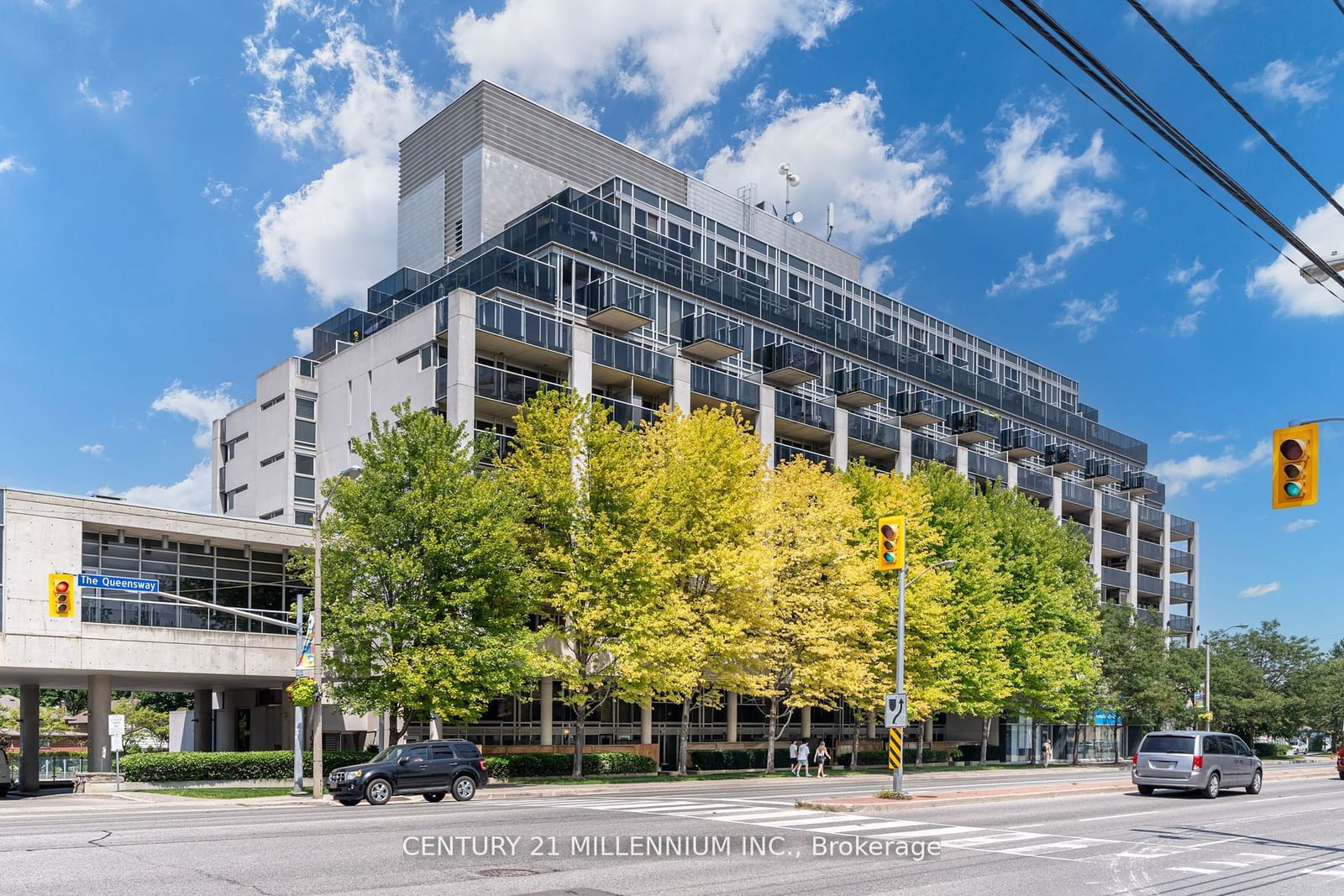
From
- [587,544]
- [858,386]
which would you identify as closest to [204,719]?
[587,544]

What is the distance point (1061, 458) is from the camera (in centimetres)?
8594

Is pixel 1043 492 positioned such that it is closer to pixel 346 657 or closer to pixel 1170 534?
pixel 1170 534

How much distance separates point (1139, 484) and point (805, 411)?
1912 inches

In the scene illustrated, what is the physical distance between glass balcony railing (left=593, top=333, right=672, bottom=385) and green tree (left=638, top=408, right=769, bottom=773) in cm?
545

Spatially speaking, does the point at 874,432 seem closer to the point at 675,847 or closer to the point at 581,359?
the point at 581,359

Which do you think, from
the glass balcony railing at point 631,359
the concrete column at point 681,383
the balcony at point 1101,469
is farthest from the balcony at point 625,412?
the balcony at point 1101,469

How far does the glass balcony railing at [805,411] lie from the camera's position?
6025cm

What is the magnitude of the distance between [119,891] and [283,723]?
1540 inches

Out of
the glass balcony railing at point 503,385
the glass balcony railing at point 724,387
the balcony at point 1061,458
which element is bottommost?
the balcony at point 1061,458

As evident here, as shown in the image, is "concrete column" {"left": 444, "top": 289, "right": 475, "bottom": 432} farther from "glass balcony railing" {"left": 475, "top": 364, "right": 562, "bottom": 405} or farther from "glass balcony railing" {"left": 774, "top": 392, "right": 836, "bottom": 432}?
"glass balcony railing" {"left": 774, "top": 392, "right": 836, "bottom": 432}

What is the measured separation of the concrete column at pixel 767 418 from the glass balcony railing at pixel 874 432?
778cm

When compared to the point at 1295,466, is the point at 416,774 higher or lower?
lower

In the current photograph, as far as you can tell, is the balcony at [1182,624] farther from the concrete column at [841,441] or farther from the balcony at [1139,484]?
the concrete column at [841,441]

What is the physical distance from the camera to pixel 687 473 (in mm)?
43781
